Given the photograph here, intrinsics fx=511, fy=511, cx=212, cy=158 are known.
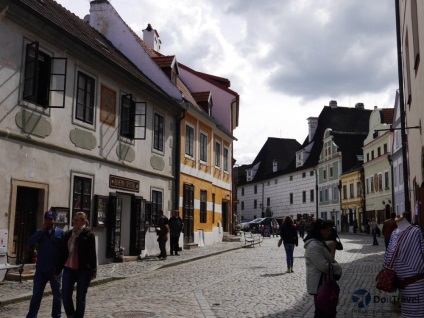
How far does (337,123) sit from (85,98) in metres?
53.1

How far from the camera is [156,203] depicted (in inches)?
848

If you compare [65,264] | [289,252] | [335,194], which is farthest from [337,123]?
[65,264]

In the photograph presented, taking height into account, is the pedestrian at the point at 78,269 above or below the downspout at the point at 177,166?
below

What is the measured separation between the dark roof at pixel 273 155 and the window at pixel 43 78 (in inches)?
2486

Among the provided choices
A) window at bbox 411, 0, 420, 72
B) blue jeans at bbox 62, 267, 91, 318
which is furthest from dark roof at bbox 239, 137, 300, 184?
blue jeans at bbox 62, 267, 91, 318

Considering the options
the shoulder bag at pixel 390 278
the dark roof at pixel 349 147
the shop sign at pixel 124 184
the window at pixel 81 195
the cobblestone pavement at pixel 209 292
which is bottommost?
the cobblestone pavement at pixel 209 292

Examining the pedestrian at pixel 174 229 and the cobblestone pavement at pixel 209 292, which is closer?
the cobblestone pavement at pixel 209 292

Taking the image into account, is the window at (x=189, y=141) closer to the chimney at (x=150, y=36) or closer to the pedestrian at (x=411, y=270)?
the chimney at (x=150, y=36)

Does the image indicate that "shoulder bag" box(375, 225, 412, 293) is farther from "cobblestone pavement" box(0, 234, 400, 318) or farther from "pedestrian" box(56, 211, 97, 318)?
"pedestrian" box(56, 211, 97, 318)

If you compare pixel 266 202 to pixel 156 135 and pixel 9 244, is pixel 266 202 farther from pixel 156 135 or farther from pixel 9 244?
pixel 9 244

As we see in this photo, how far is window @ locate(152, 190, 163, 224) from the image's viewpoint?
21.1 meters

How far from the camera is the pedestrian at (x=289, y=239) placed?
1512 cm

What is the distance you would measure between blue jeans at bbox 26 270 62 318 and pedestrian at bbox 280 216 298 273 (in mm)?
8749

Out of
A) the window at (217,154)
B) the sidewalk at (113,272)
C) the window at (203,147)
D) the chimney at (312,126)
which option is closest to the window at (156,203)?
the sidewalk at (113,272)
